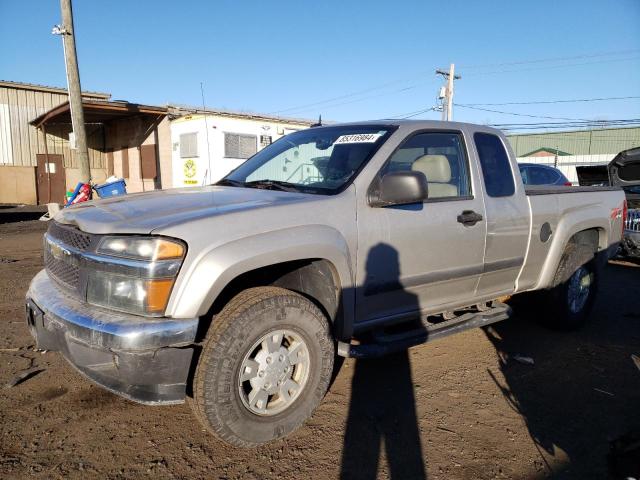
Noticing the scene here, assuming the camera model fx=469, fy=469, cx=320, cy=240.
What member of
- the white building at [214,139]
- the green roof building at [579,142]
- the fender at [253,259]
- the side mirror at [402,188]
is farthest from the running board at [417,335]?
the green roof building at [579,142]

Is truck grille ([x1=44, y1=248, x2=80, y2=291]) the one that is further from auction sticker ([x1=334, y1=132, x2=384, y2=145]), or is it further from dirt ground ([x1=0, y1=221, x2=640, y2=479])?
auction sticker ([x1=334, y1=132, x2=384, y2=145])

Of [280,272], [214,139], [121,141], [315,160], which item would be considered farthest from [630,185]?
[121,141]

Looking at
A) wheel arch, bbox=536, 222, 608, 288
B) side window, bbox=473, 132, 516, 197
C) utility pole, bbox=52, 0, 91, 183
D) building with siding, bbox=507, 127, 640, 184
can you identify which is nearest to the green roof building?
building with siding, bbox=507, 127, 640, 184

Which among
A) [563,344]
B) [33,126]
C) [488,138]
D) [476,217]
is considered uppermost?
[33,126]

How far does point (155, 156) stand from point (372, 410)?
55.9 feet

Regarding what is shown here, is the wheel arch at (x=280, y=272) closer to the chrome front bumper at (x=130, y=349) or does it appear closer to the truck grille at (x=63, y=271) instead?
the chrome front bumper at (x=130, y=349)

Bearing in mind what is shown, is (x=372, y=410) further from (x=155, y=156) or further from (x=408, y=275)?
(x=155, y=156)

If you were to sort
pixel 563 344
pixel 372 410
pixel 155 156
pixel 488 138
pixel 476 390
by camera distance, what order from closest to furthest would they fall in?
pixel 372 410
pixel 476 390
pixel 488 138
pixel 563 344
pixel 155 156

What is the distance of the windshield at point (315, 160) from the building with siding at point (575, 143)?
36.5 meters

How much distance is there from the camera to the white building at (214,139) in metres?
14.8

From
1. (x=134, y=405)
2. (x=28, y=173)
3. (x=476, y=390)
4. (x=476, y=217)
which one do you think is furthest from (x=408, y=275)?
A: (x=28, y=173)

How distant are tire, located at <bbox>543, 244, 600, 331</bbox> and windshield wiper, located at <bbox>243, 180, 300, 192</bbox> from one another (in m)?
2.81

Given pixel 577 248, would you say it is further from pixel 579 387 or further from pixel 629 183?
pixel 629 183

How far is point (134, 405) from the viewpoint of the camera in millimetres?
3088
